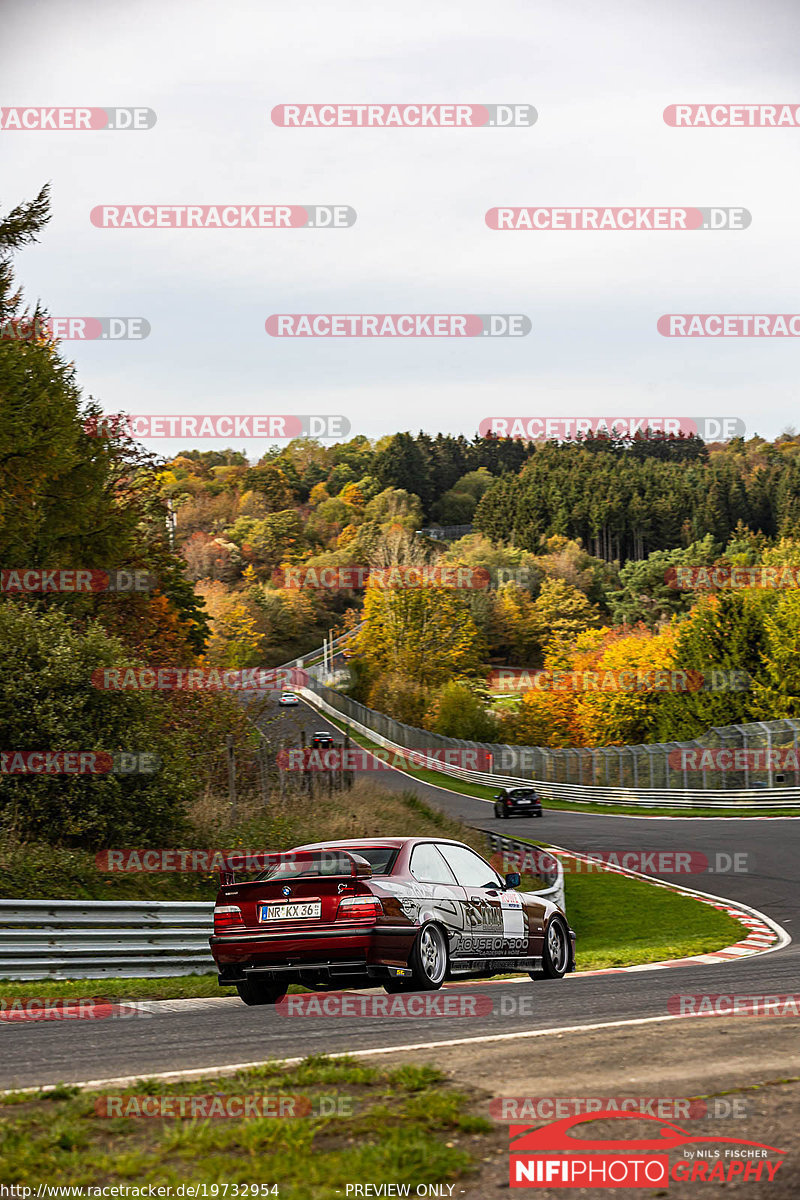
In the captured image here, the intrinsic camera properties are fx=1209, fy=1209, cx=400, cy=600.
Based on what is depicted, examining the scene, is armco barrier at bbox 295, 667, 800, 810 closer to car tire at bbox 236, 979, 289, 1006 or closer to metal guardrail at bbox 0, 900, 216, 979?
metal guardrail at bbox 0, 900, 216, 979

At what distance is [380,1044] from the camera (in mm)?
6992

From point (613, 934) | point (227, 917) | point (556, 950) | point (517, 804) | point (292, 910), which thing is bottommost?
point (517, 804)

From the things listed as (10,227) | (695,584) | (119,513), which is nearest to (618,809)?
(119,513)

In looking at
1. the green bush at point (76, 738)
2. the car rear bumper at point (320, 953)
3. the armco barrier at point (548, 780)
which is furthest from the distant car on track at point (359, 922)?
the armco barrier at point (548, 780)

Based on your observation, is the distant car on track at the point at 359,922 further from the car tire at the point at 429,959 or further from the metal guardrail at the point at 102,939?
the metal guardrail at the point at 102,939

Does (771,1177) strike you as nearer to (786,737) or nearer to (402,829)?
(402,829)

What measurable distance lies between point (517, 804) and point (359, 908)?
121 feet

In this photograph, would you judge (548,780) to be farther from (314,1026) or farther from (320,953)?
(314,1026)

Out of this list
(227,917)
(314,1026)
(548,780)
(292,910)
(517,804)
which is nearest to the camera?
(314,1026)

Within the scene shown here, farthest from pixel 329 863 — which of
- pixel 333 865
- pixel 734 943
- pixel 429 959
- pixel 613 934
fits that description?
pixel 613 934

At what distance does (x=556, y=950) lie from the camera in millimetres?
12773

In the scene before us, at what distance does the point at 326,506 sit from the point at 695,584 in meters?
82.0

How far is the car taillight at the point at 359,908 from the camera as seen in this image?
32.3 feet

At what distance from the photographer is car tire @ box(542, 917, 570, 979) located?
41.1 ft
